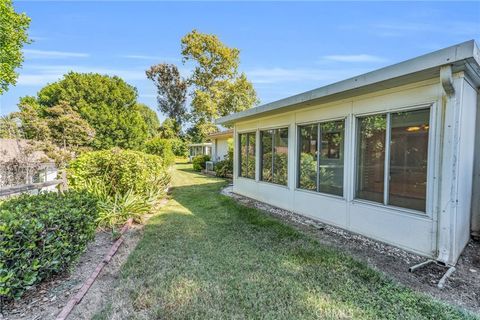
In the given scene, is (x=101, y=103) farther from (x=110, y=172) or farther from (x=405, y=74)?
(x=405, y=74)

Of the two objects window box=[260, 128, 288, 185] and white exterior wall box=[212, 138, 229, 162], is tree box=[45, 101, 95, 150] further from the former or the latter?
window box=[260, 128, 288, 185]

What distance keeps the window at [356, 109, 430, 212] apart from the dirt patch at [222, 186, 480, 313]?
85 cm

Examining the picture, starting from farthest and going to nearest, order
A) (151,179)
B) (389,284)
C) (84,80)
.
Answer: (84,80) < (151,179) < (389,284)

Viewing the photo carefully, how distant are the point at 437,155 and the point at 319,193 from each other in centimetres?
262

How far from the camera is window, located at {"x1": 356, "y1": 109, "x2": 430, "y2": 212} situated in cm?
404

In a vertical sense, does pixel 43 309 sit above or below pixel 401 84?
below

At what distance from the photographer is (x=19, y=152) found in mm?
8594

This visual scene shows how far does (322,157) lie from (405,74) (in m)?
2.57

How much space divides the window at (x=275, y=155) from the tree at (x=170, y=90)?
31625mm

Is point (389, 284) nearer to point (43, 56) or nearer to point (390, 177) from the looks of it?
point (390, 177)

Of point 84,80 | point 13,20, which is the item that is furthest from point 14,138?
point 84,80

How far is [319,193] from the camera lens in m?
6.00

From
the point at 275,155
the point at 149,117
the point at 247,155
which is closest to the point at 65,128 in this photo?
the point at 247,155

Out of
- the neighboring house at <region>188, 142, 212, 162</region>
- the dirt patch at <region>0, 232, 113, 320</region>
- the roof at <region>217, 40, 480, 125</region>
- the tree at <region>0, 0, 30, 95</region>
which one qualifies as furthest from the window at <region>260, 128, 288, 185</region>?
the neighboring house at <region>188, 142, 212, 162</region>
